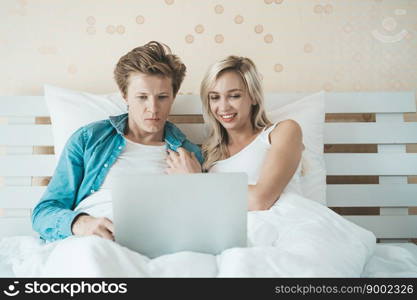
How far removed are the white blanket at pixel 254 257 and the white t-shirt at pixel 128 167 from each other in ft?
0.98

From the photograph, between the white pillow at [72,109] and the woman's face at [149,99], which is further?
the white pillow at [72,109]

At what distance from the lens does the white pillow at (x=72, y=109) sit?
5.76 ft

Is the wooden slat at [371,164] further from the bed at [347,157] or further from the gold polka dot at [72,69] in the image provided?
the gold polka dot at [72,69]

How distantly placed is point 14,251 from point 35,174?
44 cm

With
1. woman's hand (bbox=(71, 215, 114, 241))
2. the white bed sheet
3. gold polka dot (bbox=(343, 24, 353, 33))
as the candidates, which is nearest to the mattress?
the white bed sheet

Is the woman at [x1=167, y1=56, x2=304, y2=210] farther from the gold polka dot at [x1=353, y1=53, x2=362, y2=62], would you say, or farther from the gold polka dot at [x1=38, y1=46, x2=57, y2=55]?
the gold polka dot at [x1=38, y1=46, x2=57, y2=55]

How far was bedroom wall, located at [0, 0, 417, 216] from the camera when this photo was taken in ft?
6.61

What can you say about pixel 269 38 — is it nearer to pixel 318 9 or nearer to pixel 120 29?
pixel 318 9

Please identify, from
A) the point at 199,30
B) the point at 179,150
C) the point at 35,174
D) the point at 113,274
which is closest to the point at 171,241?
the point at 113,274

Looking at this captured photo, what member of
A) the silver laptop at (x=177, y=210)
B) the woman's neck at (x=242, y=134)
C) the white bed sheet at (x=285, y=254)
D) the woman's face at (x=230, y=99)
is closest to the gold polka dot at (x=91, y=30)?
the woman's face at (x=230, y=99)

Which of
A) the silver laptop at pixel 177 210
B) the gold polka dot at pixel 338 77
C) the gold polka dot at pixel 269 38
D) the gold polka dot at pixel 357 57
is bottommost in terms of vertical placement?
the silver laptop at pixel 177 210

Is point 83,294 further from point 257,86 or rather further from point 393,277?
point 257,86

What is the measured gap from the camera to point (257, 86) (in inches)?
66.6

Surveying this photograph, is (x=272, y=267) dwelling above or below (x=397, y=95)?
below
